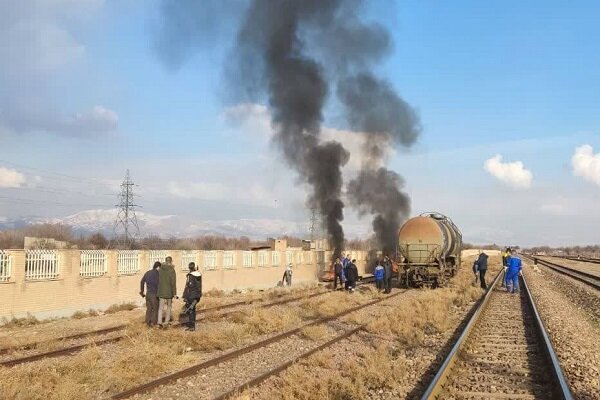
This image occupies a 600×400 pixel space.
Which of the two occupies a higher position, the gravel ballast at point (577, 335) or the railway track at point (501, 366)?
the railway track at point (501, 366)

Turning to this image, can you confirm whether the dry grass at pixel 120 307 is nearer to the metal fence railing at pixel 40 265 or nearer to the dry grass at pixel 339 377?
the metal fence railing at pixel 40 265

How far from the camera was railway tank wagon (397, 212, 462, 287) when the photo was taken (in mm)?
24875

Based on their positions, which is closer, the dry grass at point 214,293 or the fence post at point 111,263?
the fence post at point 111,263

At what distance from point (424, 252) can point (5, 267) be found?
17.1 m

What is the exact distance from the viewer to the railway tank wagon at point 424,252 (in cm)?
2488

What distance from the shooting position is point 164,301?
13727mm

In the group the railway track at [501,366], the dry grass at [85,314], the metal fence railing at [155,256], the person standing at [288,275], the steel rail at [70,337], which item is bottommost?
the dry grass at [85,314]

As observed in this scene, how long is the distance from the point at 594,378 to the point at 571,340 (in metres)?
3.70

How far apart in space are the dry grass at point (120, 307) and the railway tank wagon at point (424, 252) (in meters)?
12.5

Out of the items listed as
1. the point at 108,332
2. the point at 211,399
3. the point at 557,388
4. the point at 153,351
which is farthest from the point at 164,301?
the point at 557,388

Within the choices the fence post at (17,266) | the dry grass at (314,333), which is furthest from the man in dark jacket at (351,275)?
the fence post at (17,266)

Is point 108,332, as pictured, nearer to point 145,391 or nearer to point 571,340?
point 145,391

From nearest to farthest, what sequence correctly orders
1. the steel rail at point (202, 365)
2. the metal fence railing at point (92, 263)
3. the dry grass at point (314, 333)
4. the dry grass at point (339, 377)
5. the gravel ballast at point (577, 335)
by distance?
the dry grass at point (339, 377) → the steel rail at point (202, 365) → the gravel ballast at point (577, 335) → the dry grass at point (314, 333) → the metal fence railing at point (92, 263)

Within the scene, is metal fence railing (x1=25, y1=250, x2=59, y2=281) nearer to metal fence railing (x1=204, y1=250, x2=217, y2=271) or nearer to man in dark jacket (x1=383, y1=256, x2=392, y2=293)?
metal fence railing (x1=204, y1=250, x2=217, y2=271)
